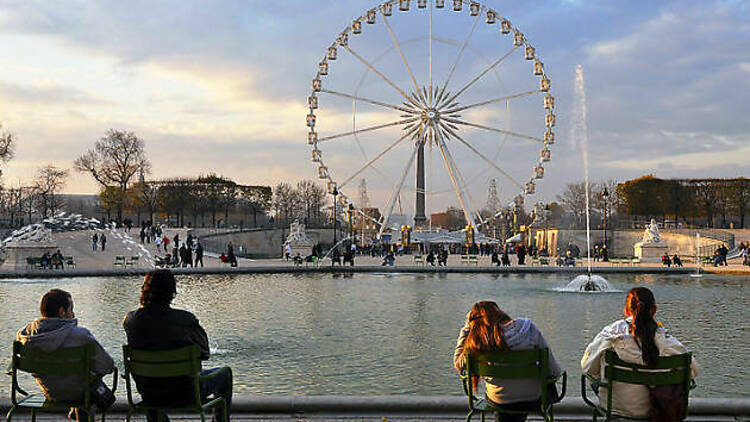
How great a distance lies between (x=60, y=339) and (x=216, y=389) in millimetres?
927

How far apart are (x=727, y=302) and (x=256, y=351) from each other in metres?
10.6

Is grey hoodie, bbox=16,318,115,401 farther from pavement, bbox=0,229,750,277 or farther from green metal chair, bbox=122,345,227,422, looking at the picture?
pavement, bbox=0,229,750,277

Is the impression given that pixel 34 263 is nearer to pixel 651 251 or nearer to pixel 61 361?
pixel 61 361

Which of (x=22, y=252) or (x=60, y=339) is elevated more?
(x=22, y=252)

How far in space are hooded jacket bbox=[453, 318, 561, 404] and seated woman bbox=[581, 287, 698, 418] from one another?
34 centimetres

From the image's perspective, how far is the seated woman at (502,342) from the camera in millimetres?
4176

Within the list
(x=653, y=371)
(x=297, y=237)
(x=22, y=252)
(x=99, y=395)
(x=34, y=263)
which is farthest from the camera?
(x=297, y=237)

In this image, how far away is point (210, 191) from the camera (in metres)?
71.3

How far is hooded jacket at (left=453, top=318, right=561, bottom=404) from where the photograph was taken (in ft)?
13.8

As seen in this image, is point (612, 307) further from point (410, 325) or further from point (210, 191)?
point (210, 191)

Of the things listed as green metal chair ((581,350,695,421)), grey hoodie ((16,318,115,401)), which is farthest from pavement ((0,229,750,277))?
green metal chair ((581,350,695,421))

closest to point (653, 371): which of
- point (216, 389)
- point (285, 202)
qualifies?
point (216, 389)

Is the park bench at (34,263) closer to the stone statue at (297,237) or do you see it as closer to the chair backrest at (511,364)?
the stone statue at (297,237)

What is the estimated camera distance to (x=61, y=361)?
4332 millimetres
